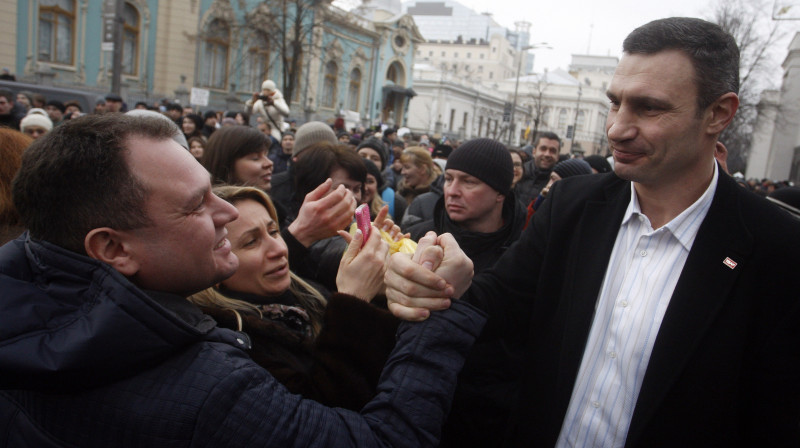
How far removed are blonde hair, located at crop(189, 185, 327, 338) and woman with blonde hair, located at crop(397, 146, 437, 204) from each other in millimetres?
4193

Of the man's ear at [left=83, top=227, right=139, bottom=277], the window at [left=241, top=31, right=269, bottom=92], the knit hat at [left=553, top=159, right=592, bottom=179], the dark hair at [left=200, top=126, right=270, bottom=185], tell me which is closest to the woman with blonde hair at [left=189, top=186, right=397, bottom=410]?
the man's ear at [left=83, top=227, right=139, bottom=277]

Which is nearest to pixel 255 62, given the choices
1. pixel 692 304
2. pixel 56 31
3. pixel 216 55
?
pixel 216 55

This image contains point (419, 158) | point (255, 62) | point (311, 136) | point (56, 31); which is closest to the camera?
point (311, 136)

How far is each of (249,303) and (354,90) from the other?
117ft

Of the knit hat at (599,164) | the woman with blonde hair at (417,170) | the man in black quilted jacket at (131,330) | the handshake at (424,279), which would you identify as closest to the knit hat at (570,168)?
the knit hat at (599,164)

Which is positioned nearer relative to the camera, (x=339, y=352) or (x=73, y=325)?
(x=73, y=325)

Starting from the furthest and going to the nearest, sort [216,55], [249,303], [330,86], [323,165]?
[330,86]
[216,55]
[323,165]
[249,303]

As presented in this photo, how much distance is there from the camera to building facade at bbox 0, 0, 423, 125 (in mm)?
17927

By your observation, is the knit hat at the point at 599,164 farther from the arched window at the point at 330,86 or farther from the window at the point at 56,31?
the arched window at the point at 330,86

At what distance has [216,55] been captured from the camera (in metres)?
24.3

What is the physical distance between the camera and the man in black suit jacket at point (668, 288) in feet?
5.42

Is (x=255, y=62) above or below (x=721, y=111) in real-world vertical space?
above

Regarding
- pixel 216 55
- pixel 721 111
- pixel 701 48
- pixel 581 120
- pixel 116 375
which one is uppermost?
pixel 581 120

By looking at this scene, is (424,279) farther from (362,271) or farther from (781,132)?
(781,132)
